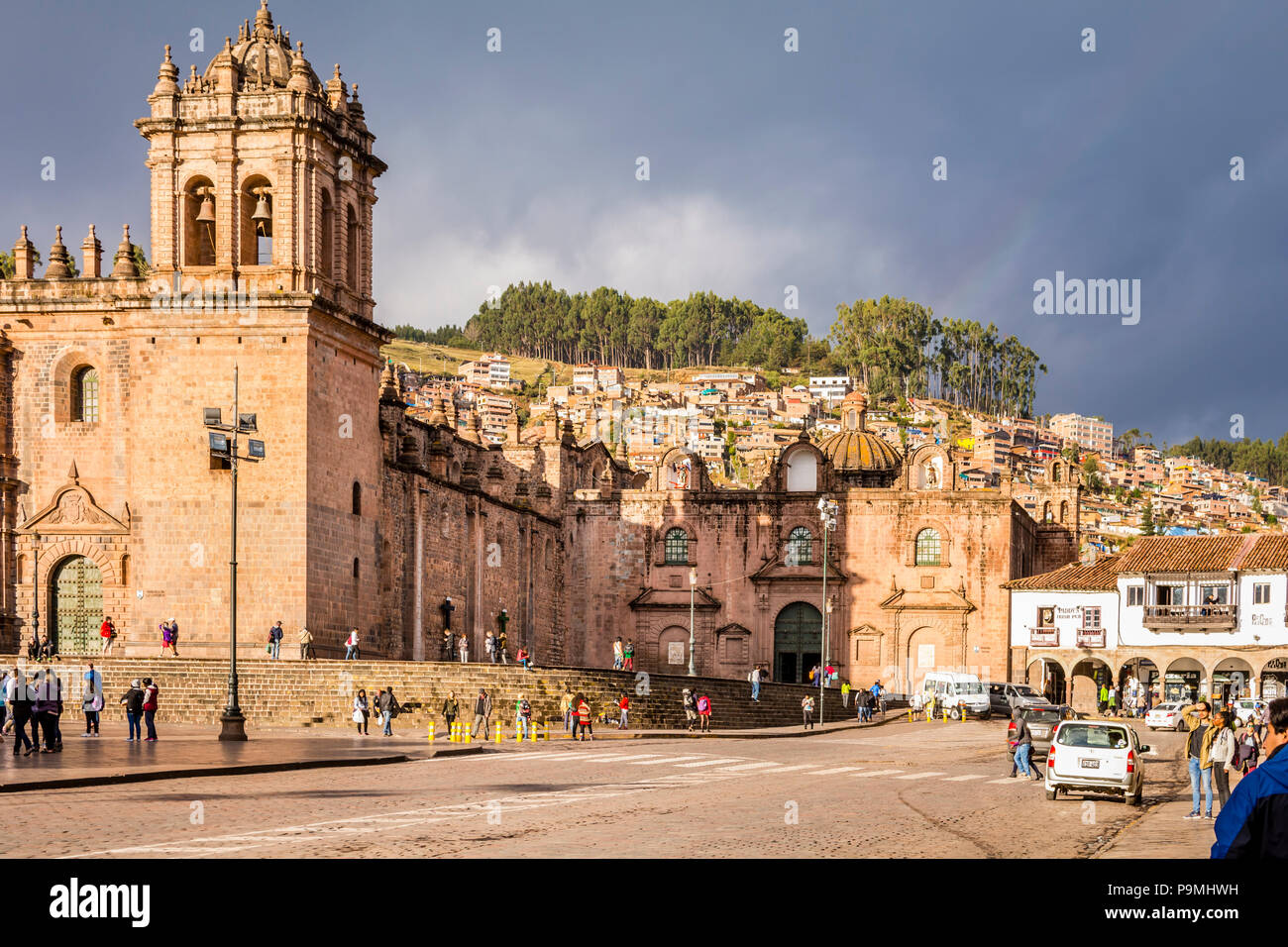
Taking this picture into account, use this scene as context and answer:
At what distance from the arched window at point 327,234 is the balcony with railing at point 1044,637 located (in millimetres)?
34577

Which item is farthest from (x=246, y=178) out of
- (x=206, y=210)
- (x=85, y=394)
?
(x=85, y=394)

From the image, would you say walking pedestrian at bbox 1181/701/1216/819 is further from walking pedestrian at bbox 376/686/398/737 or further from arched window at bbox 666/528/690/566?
arched window at bbox 666/528/690/566

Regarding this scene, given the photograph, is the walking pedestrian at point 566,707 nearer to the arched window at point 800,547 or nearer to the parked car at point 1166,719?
the parked car at point 1166,719

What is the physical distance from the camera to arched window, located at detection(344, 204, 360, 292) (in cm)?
4756

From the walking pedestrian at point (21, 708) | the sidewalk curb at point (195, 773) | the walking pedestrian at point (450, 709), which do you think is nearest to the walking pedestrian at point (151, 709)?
the walking pedestrian at point (21, 708)

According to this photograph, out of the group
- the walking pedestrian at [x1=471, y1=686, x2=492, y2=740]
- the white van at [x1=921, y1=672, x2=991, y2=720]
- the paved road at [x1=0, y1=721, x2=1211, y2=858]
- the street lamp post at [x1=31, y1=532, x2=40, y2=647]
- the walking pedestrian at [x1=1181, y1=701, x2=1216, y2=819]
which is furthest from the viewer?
the white van at [x1=921, y1=672, x2=991, y2=720]

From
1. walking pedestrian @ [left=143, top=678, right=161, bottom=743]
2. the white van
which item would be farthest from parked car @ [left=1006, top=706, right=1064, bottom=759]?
walking pedestrian @ [left=143, top=678, right=161, bottom=743]

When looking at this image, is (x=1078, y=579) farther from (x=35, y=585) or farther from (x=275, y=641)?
(x=35, y=585)

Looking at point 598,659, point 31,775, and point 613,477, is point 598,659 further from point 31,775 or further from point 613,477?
point 31,775

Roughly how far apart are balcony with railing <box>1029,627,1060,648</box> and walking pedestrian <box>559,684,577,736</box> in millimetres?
31073

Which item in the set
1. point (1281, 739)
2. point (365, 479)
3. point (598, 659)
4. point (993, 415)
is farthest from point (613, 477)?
point (993, 415)

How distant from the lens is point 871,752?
120 ft

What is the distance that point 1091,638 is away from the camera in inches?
2589

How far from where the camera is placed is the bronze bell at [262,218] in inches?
1735
